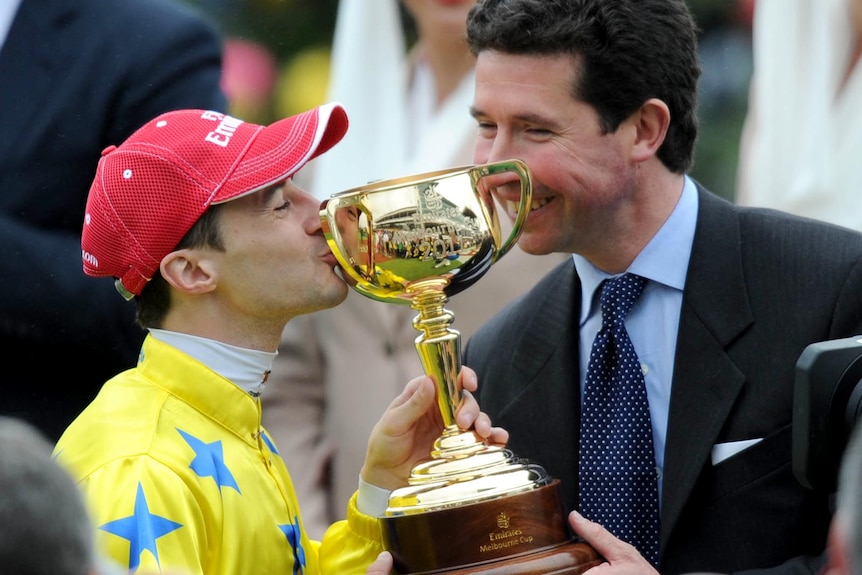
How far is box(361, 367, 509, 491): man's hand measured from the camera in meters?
2.81

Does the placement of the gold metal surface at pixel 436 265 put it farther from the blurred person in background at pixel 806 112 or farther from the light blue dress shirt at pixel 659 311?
the blurred person in background at pixel 806 112

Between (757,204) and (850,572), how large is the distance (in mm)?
2765

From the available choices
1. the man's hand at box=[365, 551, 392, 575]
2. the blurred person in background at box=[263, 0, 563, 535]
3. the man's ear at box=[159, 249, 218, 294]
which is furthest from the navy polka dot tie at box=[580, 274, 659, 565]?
the blurred person in background at box=[263, 0, 563, 535]

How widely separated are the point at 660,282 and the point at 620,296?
92mm

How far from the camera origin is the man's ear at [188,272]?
283cm

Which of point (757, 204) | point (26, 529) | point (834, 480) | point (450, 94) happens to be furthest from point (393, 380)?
point (26, 529)

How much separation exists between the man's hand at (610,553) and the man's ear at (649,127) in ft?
3.11

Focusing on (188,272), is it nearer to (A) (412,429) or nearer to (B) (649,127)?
(A) (412,429)

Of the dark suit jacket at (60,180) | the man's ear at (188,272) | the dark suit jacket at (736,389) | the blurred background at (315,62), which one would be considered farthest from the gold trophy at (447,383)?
the blurred background at (315,62)

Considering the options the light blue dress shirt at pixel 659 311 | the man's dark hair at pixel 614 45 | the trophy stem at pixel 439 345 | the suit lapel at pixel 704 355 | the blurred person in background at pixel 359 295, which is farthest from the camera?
the blurred person in background at pixel 359 295

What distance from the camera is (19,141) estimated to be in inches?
156

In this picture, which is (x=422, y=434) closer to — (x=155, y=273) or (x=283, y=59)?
(x=155, y=273)

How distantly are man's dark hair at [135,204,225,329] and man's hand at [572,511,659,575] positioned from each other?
89 centimetres

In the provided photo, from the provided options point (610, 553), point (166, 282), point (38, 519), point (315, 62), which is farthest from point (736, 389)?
point (315, 62)
